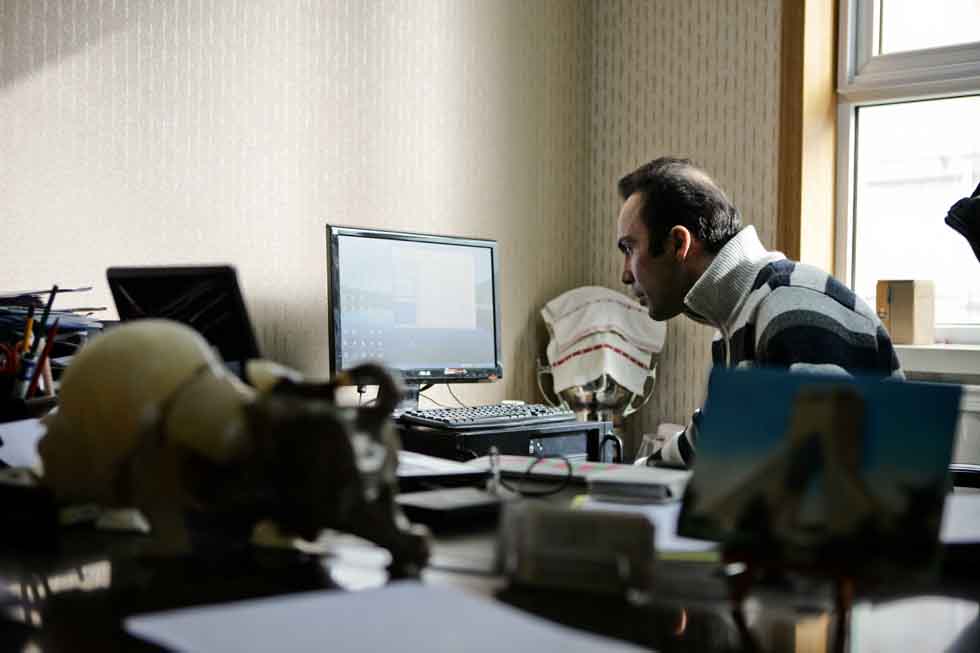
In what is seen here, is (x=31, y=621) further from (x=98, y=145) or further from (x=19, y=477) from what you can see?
(x=98, y=145)

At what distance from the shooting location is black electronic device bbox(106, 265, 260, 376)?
135cm

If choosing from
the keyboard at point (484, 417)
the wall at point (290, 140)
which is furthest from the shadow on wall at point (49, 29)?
the keyboard at point (484, 417)

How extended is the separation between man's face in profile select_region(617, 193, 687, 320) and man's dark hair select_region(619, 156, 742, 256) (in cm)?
2

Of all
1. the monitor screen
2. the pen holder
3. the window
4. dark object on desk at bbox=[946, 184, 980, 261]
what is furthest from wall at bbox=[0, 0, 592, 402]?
dark object on desk at bbox=[946, 184, 980, 261]

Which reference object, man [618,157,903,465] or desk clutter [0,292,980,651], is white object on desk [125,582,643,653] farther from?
man [618,157,903,465]

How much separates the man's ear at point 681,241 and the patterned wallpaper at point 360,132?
801 millimetres

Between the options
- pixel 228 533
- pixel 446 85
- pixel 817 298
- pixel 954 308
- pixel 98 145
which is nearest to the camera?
pixel 228 533

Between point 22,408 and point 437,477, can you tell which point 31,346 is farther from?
point 437,477

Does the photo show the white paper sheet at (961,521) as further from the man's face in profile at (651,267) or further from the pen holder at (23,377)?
the man's face in profile at (651,267)

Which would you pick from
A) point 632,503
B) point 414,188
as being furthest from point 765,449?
point 414,188

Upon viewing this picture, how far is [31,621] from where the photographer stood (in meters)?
0.60

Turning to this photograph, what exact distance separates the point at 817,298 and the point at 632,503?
1.03m

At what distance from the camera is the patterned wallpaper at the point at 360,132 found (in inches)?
76.4

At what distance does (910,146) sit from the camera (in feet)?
10.7
